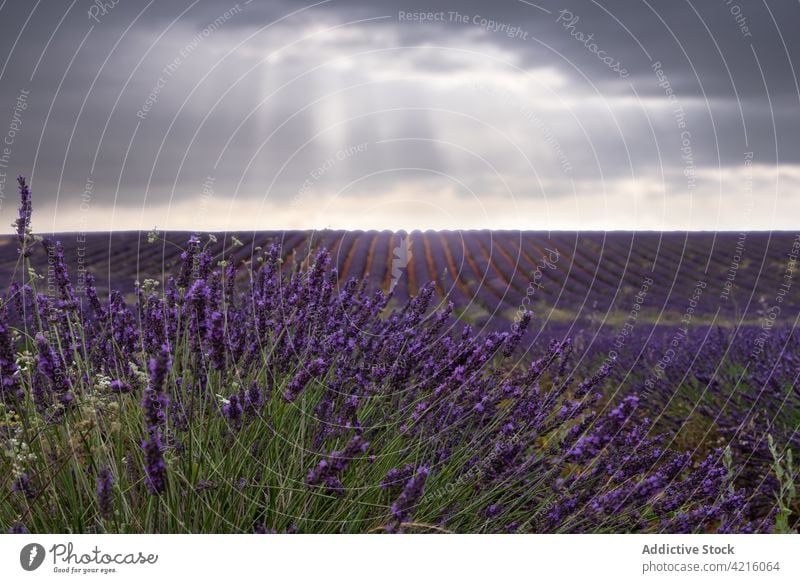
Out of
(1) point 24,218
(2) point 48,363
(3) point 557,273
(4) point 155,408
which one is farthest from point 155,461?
(3) point 557,273

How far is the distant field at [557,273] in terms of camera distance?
23.1 feet

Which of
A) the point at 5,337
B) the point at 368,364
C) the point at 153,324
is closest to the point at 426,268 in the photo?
the point at 368,364

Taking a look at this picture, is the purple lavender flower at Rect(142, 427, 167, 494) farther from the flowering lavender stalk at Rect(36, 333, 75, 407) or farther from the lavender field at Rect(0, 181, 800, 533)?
the flowering lavender stalk at Rect(36, 333, 75, 407)

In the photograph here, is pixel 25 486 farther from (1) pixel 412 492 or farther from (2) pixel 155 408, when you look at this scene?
(1) pixel 412 492

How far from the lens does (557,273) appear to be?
41.5 feet

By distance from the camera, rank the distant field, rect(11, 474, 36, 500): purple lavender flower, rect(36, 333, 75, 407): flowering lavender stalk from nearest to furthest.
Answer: rect(36, 333, 75, 407): flowering lavender stalk
rect(11, 474, 36, 500): purple lavender flower
the distant field

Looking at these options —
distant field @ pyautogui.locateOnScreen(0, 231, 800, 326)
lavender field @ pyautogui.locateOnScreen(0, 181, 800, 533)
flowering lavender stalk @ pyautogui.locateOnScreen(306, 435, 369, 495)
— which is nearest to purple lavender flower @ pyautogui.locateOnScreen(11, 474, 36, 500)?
lavender field @ pyautogui.locateOnScreen(0, 181, 800, 533)

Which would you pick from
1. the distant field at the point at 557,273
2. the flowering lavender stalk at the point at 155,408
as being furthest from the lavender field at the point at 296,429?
the distant field at the point at 557,273
